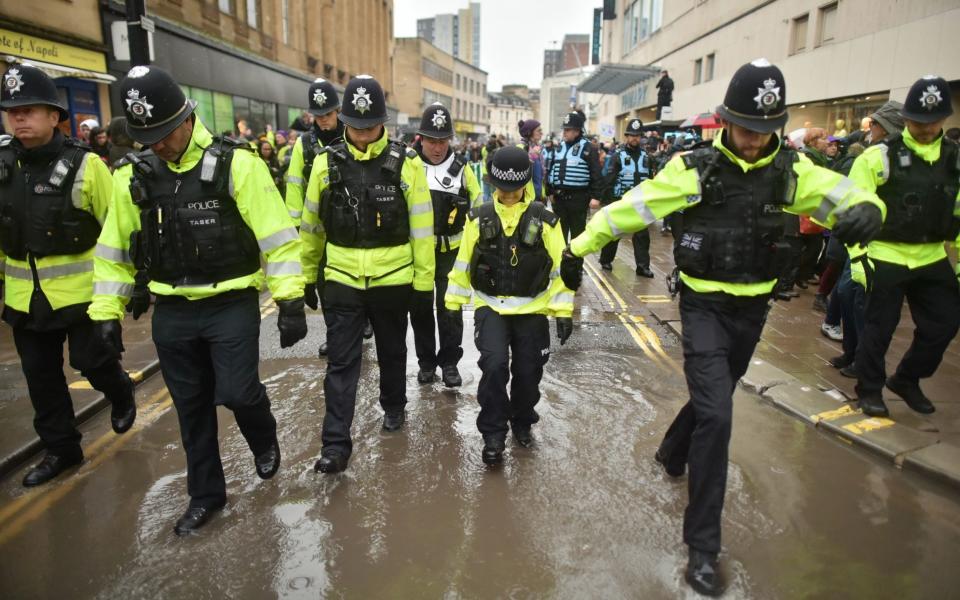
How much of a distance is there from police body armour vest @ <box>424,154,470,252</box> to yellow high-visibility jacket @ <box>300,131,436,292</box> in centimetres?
112

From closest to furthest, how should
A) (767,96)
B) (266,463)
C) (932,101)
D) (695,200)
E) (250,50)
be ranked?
(767,96), (695,200), (266,463), (932,101), (250,50)

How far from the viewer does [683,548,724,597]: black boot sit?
108 inches

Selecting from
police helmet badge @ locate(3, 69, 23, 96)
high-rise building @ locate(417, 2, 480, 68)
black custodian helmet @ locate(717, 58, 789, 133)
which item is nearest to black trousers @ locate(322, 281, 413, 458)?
police helmet badge @ locate(3, 69, 23, 96)

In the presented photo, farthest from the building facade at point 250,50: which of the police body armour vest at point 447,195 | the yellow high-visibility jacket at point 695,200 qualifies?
the yellow high-visibility jacket at point 695,200

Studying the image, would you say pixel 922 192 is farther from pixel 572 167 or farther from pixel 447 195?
pixel 572 167

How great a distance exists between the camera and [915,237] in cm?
420

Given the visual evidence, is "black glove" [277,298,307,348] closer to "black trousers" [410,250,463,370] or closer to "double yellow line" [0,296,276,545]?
"black trousers" [410,250,463,370]

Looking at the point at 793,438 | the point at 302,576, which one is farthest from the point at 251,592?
the point at 793,438

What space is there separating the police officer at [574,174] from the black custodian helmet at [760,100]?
5.22 m

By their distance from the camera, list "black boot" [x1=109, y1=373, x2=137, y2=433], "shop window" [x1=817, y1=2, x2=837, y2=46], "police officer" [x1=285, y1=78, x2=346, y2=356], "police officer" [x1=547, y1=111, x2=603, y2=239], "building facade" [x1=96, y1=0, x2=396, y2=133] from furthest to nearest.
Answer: "building facade" [x1=96, y1=0, x2=396, y2=133]
"shop window" [x1=817, y1=2, x2=837, y2=46]
"police officer" [x1=547, y1=111, x2=603, y2=239]
"police officer" [x1=285, y1=78, x2=346, y2=356]
"black boot" [x1=109, y1=373, x2=137, y2=433]

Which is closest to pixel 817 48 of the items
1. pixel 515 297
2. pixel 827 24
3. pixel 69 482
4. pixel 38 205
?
pixel 827 24

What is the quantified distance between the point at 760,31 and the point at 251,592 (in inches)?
915

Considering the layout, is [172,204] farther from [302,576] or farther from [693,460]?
[693,460]

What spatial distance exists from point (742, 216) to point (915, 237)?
204 cm
